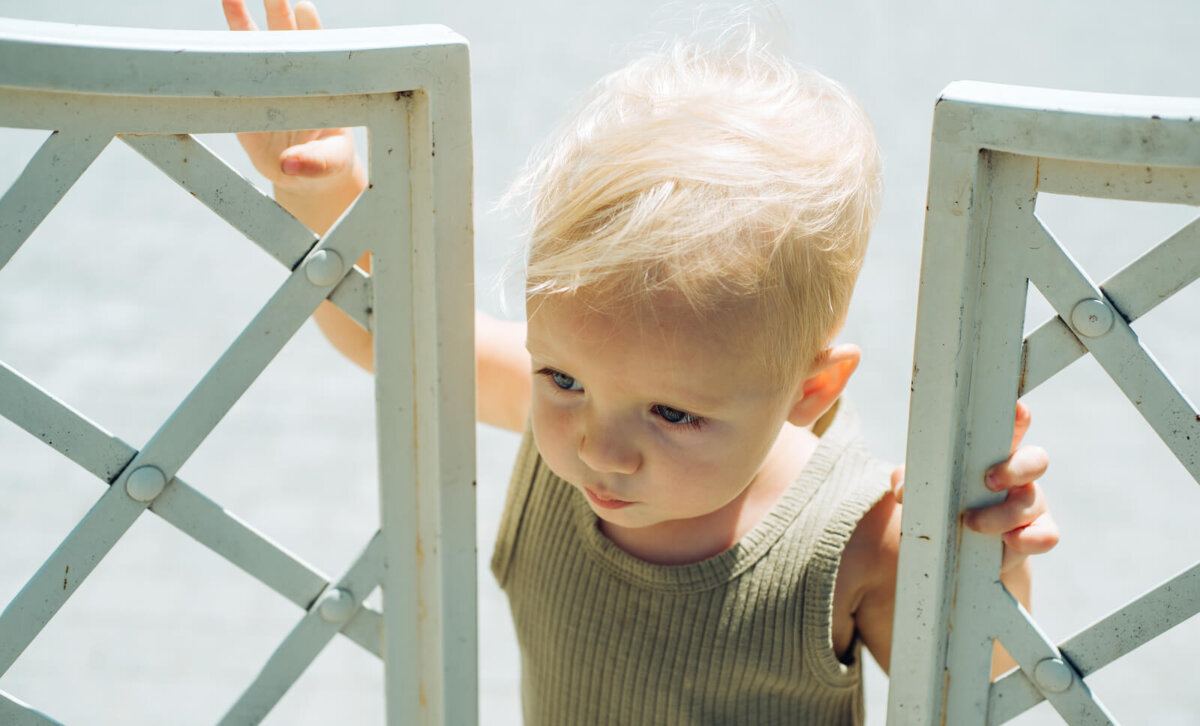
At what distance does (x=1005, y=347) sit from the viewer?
66 centimetres

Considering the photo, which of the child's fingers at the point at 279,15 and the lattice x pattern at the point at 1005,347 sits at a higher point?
the child's fingers at the point at 279,15

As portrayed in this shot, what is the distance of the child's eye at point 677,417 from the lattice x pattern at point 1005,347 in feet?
0.46

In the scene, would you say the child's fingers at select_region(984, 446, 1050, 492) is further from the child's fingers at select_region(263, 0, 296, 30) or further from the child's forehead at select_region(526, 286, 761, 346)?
the child's fingers at select_region(263, 0, 296, 30)

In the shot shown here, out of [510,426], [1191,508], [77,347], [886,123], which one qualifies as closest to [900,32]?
[886,123]

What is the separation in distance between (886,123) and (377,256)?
255cm

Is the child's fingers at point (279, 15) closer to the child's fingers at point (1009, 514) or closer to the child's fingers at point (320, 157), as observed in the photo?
the child's fingers at point (320, 157)

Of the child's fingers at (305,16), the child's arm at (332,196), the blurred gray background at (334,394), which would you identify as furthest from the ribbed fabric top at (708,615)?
the child's fingers at (305,16)

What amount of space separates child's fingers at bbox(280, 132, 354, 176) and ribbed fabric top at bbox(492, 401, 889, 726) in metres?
0.29

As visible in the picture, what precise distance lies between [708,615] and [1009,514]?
0.97ft

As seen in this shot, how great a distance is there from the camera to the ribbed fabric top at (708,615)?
0.90 meters

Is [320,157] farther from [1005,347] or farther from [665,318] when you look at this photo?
[1005,347]

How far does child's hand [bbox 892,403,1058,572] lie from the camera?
682 millimetres

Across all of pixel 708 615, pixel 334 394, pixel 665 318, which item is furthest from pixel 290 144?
pixel 334 394

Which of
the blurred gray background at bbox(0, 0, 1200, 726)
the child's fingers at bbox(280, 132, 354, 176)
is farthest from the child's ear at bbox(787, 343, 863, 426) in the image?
the child's fingers at bbox(280, 132, 354, 176)
